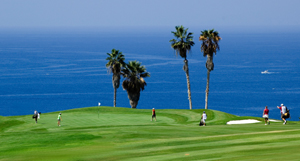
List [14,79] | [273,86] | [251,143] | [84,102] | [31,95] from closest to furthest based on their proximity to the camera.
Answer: [251,143] < [84,102] < [31,95] < [273,86] < [14,79]

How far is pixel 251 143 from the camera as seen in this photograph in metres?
23.1

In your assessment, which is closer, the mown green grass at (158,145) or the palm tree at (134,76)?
the mown green grass at (158,145)

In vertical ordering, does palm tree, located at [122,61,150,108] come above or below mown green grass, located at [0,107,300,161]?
above

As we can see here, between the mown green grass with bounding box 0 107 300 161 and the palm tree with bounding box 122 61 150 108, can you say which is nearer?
the mown green grass with bounding box 0 107 300 161

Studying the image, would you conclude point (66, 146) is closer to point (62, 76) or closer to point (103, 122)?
point (103, 122)

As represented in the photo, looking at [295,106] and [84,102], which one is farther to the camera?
[84,102]

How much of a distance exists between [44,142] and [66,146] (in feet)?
7.56

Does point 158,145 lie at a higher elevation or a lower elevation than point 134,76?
lower

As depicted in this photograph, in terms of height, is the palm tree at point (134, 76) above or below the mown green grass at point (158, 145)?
above

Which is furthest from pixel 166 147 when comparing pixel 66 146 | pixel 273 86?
pixel 273 86

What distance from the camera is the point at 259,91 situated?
16600cm

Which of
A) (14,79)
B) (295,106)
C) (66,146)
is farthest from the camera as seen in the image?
(14,79)

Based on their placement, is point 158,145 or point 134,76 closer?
point 158,145

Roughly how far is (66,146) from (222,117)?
79.0ft
